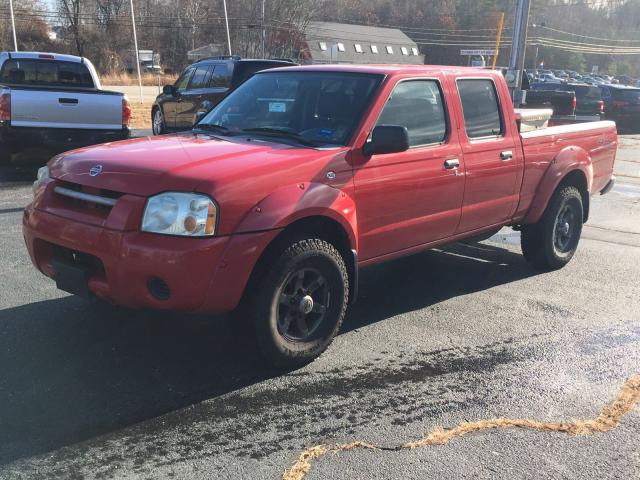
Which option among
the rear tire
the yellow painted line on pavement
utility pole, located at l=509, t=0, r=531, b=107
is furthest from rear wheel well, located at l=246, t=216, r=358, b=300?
utility pole, located at l=509, t=0, r=531, b=107

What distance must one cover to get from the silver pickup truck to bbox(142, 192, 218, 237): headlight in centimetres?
718

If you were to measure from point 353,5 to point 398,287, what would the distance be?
78.4 meters

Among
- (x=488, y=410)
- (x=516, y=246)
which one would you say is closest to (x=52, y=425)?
(x=488, y=410)

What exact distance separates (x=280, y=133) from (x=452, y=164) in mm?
1369

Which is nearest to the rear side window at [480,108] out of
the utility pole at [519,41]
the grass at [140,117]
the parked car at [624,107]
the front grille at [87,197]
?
the front grille at [87,197]

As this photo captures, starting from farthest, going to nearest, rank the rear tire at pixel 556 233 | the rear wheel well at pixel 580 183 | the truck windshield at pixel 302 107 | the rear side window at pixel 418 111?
1. the rear wheel well at pixel 580 183
2. the rear tire at pixel 556 233
3. the rear side window at pixel 418 111
4. the truck windshield at pixel 302 107

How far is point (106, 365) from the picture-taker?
394 cm

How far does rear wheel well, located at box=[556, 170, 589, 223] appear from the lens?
6395mm

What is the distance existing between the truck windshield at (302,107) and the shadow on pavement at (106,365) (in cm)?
142

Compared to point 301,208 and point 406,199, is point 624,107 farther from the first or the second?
point 301,208

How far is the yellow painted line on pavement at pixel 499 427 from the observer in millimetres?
3062

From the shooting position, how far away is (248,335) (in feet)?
12.6

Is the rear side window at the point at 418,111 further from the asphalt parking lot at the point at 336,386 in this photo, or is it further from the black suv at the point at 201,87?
the black suv at the point at 201,87

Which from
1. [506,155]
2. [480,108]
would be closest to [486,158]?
[506,155]
